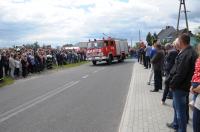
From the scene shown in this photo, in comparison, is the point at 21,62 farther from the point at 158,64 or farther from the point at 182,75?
the point at 182,75

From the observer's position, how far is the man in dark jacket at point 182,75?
687cm

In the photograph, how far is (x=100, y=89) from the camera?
17734 mm

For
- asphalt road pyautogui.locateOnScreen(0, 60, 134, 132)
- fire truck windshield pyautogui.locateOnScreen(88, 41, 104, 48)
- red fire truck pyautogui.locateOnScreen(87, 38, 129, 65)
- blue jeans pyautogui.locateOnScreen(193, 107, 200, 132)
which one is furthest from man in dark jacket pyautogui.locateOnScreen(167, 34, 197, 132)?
fire truck windshield pyautogui.locateOnScreen(88, 41, 104, 48)

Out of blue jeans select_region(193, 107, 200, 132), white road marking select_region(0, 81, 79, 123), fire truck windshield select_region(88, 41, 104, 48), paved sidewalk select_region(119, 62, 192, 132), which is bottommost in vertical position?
white road marking select_region(0, 81, 79, 123)

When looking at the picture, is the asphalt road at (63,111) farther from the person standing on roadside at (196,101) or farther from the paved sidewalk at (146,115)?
the person standing on roadside at (196,101)

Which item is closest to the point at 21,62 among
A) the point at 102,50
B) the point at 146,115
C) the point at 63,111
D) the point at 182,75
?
the point at 102,50

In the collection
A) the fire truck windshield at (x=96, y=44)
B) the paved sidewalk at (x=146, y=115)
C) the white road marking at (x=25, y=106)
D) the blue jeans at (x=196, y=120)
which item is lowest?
the white road marking at (x=25, y=106)

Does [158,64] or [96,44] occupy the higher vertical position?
[96,44]

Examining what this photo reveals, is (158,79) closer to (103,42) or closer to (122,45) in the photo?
(103,42)

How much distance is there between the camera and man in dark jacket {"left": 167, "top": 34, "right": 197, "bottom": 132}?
6.87m

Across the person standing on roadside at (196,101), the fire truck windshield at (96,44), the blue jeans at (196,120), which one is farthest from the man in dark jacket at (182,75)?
the fire truck windshield at (96,44)

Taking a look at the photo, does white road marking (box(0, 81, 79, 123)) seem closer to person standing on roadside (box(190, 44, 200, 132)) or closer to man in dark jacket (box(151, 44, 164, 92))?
man in dark jacket (box(151, 44, 164, 92))

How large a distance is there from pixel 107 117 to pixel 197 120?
15.7 feet

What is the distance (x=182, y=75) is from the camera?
692 cm
